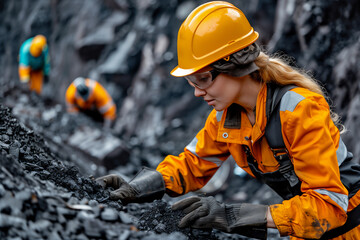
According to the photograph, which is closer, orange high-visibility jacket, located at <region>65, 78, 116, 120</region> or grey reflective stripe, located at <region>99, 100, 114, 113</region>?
orange high-visibility jacket, located at <region>65, 78, 116, 120</region>

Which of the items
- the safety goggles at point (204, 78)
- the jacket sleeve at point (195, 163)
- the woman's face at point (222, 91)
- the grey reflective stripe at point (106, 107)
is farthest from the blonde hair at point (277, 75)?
the grey reflective stripe at point (106, 107)

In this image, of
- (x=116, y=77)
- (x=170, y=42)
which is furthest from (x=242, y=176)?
(x=116, y=77)

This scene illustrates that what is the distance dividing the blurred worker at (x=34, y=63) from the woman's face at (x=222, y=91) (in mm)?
8974

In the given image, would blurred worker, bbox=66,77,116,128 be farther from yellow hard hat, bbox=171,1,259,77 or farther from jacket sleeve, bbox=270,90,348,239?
jacket sleeve, bbox=270,90,348,239

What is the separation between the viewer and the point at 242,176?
21.0ft

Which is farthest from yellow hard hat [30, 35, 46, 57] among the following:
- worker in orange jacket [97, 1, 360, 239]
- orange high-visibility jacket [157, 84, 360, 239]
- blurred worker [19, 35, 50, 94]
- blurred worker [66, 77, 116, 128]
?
orange high-visibility jacket [157, 84, 360, 239]

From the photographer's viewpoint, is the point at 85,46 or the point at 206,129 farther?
the point at 85,46

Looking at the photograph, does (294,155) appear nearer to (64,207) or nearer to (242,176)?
(64,207)

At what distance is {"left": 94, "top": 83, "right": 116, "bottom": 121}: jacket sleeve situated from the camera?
9.05 meters

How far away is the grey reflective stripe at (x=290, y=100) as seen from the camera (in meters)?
2.03

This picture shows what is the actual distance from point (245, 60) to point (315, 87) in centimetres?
53

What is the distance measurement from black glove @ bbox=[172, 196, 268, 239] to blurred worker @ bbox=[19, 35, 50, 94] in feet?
29.6

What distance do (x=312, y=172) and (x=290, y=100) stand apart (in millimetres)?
435

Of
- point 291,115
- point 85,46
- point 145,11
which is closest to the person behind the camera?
point 291,115
